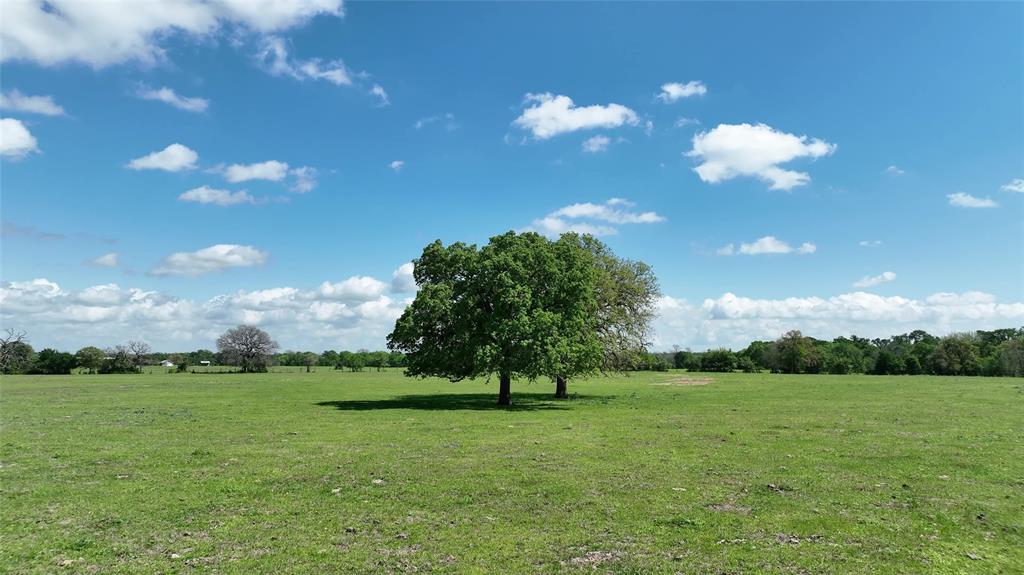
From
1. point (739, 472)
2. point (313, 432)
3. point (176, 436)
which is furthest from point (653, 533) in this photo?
point (176, 436)

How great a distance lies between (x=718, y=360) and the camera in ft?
513

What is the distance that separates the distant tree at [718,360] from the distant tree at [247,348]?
12597cm

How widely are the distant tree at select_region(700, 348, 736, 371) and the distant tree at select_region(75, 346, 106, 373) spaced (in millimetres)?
160611

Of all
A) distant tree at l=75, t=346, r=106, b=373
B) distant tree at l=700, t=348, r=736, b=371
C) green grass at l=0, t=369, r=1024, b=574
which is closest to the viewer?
green grass at l=0, t=369, r=1024, b=574

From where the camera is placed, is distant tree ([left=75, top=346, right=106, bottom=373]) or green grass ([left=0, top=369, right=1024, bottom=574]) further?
distant tree ([left=75, top=346, right=106, bottom=373])

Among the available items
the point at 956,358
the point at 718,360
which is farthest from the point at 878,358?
the point at 718,360

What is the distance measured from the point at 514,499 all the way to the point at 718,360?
155280 millimetres

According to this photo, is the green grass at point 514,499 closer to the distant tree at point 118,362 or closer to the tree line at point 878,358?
the tree line at point 878,358

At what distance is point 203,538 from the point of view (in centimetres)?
1039

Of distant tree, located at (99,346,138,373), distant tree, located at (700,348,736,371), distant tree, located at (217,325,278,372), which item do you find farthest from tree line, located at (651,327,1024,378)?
distant tree, located at (99,346,138,373)

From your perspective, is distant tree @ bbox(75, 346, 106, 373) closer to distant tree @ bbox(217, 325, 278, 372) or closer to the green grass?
distant tree @ bbox(217, 325, 278, 372)

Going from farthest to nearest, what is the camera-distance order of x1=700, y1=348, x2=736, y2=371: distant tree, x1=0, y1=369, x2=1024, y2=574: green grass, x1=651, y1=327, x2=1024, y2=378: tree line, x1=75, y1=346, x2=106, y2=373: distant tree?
x1=700, y1=348, x2=736, y2=371: distant tree < x1=75, y1=346, x2=106, y2=373: distant tree < x1=651, y1=327, x2=1024, y2=378: tree line < x1=0, y1=369, x2=1024, y2=574: green grass

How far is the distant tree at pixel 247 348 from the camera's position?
521 feet

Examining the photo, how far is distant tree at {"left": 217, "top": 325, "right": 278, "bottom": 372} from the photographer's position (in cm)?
15888
